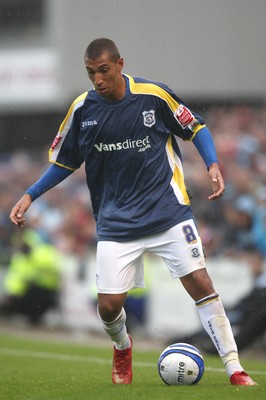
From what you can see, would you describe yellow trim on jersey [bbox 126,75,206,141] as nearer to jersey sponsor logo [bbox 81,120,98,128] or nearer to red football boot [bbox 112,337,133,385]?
jersey sponsor logo [bbox 81,120,98,128]

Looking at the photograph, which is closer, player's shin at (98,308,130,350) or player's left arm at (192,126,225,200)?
player's left arm at (192,126,225,200)

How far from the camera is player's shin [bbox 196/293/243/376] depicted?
688 cm

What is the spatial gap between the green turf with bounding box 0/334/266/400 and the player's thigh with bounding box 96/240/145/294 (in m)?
0.72

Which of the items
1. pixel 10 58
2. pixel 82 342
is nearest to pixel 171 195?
pixel 82 342

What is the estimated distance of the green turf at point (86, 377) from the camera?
6625mm

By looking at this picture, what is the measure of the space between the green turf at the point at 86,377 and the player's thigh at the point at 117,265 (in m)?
0.72

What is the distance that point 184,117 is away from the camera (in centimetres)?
716

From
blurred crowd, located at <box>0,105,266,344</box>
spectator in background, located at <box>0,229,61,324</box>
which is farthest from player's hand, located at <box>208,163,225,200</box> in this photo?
spectator in background, located at <box>0,229,61,324</box>

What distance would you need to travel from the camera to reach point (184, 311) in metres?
13.3

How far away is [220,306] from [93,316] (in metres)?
8.06

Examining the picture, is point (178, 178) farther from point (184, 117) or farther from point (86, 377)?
point (86, 377)

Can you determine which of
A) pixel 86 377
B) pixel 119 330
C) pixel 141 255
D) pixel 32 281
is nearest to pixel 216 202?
pixel 32 281

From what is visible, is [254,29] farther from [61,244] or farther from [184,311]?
[61,244]

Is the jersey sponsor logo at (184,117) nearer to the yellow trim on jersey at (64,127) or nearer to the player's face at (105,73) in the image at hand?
the player's face at (105,73)
